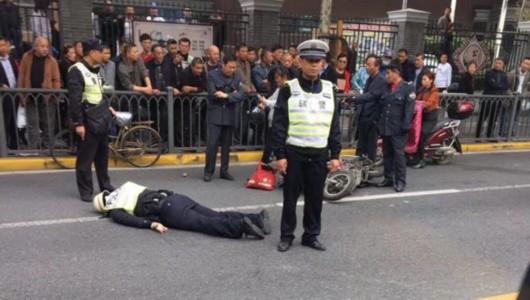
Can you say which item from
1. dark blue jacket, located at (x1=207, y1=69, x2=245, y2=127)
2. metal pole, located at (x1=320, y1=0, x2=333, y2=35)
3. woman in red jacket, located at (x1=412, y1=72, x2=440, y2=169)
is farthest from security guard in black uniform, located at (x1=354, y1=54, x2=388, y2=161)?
metal pole, located at (x1=320, y1=0, x2=333, y2=35)

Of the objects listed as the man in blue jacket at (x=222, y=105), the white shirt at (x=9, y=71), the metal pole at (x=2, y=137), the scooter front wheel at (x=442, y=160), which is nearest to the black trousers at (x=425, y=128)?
the scooter front wheel at (x=442, y=160)

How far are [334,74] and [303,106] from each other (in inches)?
190

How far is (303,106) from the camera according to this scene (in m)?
4.29

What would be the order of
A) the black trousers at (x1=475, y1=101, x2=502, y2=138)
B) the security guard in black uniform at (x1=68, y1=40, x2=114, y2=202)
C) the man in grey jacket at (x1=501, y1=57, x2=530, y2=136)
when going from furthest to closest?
the man in grey jacket at (x1=501, y1=57, x2=530, y2=136), the black trousers at (x1=475, y1=101, x2=502, y2=138), the security guard in black uniform at (x1=68, y1=40, x2=114, y2=202)

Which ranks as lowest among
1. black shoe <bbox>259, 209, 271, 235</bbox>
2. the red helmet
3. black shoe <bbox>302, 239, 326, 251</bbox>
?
black shoe <bbox>302, 239, 326, 251</bbox>

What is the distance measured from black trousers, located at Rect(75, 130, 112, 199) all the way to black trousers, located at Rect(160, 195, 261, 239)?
1.38 m

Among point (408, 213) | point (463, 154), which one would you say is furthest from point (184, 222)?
point (463, 154)

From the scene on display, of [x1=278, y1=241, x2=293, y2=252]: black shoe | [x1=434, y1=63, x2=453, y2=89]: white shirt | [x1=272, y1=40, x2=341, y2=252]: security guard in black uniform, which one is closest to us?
[x1=272, y1=40, x2=341, y2=252]: security guard in black uniform

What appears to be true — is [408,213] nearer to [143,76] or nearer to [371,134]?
[371,134]

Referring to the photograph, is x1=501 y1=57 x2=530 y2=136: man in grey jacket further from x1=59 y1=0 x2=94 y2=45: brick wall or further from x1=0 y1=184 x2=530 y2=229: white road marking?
x1=59 y1=0 x2=94 y2=45: brick wall

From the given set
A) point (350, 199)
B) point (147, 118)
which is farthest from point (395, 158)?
point (147, 118)

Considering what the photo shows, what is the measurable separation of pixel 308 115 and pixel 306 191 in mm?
729

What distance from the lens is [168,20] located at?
37.9 feet

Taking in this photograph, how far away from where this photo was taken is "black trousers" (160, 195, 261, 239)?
4.77m
